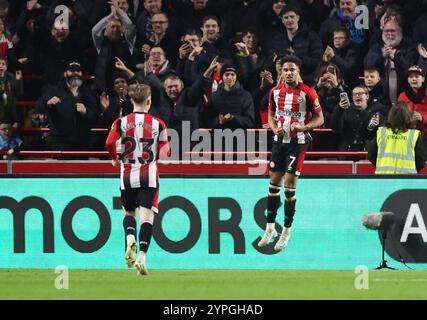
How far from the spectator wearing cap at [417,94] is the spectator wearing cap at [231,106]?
206 centimetres

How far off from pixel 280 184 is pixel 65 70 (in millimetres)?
4780

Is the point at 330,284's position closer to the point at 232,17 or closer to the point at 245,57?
the point at 245,57

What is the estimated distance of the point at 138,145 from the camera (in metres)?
11.7

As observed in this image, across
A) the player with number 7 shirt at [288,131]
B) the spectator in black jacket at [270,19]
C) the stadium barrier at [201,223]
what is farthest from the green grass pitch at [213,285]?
the spectator in black jacket at [270,19]

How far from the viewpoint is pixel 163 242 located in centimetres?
1312

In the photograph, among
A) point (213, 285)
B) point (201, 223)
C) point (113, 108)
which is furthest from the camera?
point (113, 108)

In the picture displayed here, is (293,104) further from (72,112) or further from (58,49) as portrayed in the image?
(58,49)

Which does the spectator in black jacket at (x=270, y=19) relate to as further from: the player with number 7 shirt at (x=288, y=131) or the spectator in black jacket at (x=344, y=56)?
the player with number 7 shirt at (x=288, y=131)

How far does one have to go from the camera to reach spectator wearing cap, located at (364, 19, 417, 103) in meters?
15.7

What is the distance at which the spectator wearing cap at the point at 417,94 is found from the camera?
15224 mm

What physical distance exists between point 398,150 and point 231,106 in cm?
295

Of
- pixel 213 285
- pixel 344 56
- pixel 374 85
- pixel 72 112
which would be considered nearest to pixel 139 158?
pixel 213 285

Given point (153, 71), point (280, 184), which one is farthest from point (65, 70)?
point (280, 184)

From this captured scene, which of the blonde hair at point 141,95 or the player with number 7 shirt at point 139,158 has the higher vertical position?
the blonde hair at point 141,95
